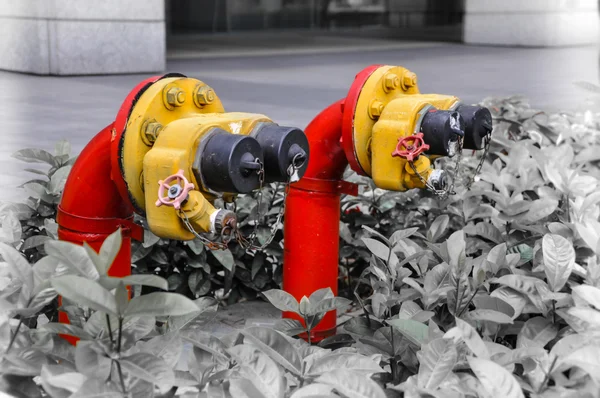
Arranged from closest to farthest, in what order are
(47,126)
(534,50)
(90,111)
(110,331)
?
(110,331), (47,126), (90,111), (534,50)

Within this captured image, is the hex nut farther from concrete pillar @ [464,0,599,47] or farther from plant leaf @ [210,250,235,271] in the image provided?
concrete pillar @ [464,0,599,47]

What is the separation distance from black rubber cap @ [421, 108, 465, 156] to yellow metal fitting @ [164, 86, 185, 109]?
76cm

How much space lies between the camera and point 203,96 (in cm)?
203

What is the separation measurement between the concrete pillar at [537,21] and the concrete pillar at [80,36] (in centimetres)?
912

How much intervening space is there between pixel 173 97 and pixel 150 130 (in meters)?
0.11

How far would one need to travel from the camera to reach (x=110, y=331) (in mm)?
1386

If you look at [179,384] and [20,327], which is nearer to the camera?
[179,384]

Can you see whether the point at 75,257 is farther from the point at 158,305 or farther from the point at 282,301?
the point at 282,301

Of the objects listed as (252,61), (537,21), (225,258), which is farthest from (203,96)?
(537,21)

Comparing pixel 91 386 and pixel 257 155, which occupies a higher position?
pixel 257 155

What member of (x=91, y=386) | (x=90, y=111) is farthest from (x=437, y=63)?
(x=91, y=386)

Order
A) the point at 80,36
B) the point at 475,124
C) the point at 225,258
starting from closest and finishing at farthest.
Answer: the point at 475,124
the point at 225,258
the point at 80,36

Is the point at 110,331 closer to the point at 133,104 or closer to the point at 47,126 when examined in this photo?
the point at 133,104

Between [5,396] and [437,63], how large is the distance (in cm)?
1235
